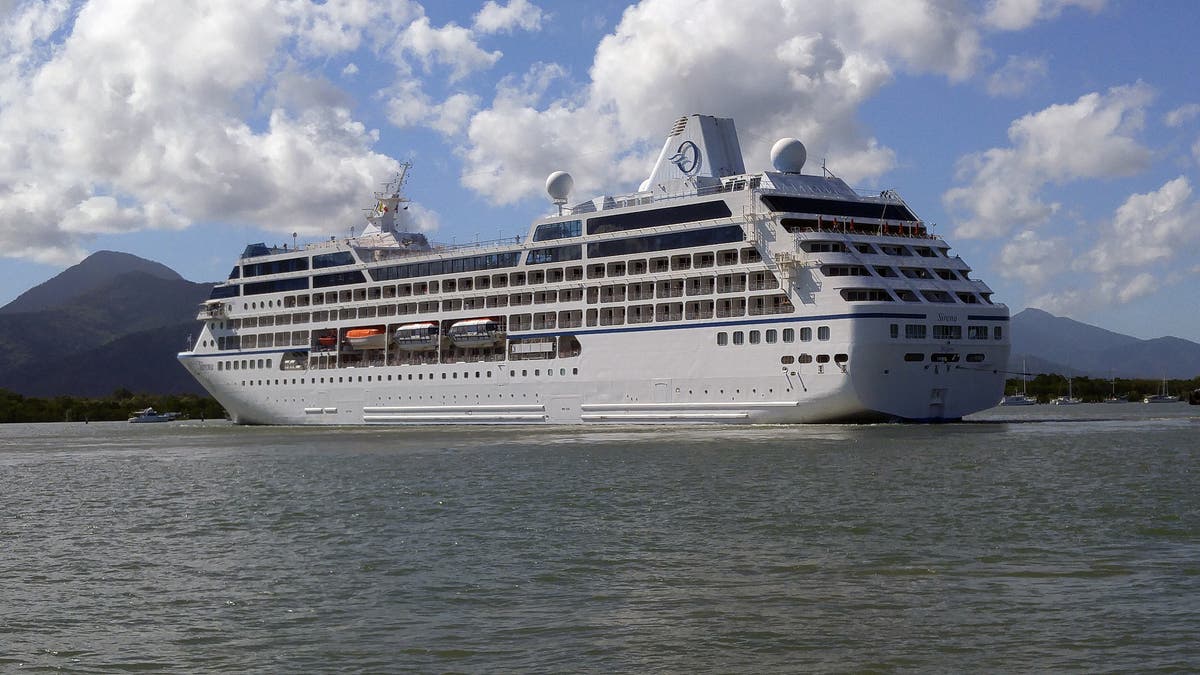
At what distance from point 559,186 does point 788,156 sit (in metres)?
15.4

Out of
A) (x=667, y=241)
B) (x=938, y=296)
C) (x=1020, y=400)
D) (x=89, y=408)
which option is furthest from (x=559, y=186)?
(x=1020, y=400)

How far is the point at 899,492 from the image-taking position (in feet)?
94.4

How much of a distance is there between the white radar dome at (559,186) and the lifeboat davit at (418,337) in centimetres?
1031

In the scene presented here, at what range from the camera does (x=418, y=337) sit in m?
72.8

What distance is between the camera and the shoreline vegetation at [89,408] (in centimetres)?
14938

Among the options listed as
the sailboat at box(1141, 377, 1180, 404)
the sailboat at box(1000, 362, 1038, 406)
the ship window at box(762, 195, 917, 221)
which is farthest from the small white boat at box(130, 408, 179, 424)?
the sailboat at box(1141, 377, 1180, 404)

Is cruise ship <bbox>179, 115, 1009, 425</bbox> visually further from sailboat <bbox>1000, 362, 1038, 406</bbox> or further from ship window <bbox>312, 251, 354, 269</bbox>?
sailboat <bbox>1000, 362, 1038, 406</bbox>

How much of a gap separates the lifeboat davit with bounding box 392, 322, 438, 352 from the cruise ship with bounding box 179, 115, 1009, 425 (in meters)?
0.13

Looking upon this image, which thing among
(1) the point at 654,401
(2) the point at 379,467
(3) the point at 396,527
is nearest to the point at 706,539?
(3) the point at 396,527

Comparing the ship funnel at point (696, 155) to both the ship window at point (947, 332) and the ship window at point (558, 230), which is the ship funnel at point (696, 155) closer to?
the ship window at point (558, 230)

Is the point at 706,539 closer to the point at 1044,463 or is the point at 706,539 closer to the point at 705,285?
the point at 1044,463

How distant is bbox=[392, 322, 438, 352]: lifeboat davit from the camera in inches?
2854

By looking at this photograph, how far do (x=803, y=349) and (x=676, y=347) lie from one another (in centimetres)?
726

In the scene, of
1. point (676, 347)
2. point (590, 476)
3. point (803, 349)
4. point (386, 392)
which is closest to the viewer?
point (590, 476)
